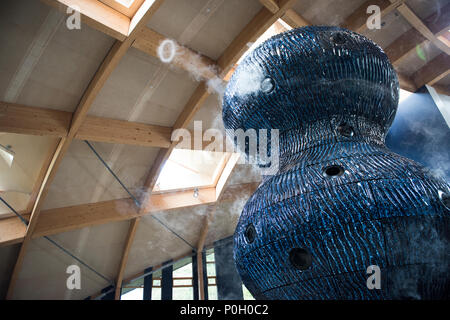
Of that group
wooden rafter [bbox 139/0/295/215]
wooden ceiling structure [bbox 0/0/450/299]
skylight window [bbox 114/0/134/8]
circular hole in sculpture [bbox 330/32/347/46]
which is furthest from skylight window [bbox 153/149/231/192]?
circular hole in sculpture [bbox 330/32/347/46]

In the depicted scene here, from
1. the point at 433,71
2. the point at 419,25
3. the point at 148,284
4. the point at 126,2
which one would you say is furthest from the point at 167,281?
the point at 419,25

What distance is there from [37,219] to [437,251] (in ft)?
25.2

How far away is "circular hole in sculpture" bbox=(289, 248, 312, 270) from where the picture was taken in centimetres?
162

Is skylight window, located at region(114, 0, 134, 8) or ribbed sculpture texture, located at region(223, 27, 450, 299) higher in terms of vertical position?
skylight window, located at region(114, 0, 134, 8)

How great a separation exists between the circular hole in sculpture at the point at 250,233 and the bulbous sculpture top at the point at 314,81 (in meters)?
0.70

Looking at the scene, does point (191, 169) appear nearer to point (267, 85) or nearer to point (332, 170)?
point (267, 85)

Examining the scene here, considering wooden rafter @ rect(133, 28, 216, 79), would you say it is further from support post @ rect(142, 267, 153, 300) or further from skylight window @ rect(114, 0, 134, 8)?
support post @ rect(142, 267, 153, 300)

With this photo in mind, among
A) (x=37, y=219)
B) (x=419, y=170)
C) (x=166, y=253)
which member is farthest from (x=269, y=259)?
(x=166, y=253)

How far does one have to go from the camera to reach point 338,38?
211 cm

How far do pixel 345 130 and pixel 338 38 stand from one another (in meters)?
0.56

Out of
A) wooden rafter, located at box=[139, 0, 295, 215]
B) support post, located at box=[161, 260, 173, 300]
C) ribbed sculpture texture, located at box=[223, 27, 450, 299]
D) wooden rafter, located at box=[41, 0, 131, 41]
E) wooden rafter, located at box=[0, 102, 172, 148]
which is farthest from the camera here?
support post, located at box=[161, 260, 173, 300]

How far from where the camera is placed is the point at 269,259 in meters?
1.70
